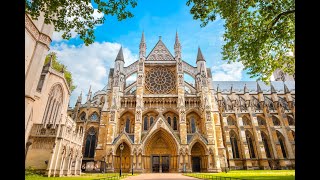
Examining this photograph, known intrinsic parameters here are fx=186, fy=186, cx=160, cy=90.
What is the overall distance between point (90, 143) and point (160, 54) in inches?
823

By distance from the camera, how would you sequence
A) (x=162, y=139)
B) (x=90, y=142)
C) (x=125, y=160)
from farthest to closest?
(x=90, y=142) → (x=162, y=139) → (x=125, y=160)

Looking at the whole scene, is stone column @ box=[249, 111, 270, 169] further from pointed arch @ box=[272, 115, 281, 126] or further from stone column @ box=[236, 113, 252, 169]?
pointed arch @ box=[272, 115, 281, 126]

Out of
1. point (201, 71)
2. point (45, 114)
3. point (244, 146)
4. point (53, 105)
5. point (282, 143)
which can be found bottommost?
point (244, 146)

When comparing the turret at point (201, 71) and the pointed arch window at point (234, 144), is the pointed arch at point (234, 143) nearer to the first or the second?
the pointed arch window at point (234, 144)

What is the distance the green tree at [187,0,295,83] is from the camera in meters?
10.1

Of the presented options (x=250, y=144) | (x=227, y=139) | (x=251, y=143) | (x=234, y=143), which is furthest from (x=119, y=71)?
(x=251, y=143)

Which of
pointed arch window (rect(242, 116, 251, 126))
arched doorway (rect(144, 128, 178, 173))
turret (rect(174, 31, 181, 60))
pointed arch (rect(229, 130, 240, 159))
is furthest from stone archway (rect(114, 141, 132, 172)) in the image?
pointed arch window (rect(242, 116, 251, 126))

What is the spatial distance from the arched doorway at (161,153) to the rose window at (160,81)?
7.67 meters

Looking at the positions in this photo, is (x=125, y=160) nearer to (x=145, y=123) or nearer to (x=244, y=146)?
(x=145, y=123)

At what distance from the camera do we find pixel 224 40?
13055 millimetres

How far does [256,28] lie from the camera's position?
1145 cm
